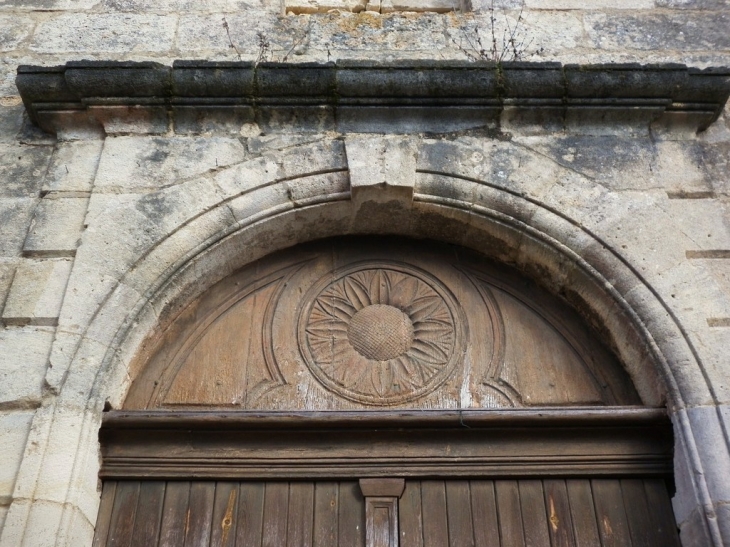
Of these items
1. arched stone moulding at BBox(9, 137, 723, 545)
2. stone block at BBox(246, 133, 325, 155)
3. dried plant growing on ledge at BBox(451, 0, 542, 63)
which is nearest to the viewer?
arched stone moulding at BBox(9, 137, 723, 545)

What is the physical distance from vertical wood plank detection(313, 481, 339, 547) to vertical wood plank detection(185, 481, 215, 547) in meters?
0.38

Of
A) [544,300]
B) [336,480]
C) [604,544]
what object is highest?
[544,300]

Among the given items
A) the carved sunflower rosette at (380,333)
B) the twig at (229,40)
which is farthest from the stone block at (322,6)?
the carved sunflower rosette at (380,333)

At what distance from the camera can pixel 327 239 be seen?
358cm

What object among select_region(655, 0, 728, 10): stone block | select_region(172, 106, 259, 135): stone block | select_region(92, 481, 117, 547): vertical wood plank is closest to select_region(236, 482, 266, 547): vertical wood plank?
select_region(92, 481, 117, 547): vertical wood plank

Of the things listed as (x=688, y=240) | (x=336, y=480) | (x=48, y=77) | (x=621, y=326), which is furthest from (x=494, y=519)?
(x=48, y=77)

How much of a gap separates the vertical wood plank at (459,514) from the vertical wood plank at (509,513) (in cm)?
11

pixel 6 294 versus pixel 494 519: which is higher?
pixel 6 294

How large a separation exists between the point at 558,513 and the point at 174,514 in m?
1.41

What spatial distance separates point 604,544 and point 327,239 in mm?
1723

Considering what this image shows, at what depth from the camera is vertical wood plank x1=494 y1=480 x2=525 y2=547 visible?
9.19 feet

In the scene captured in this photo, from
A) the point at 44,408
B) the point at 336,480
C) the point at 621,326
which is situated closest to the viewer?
the point at 44,408

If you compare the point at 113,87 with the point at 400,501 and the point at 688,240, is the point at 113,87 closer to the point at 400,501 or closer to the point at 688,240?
the point at 400,501

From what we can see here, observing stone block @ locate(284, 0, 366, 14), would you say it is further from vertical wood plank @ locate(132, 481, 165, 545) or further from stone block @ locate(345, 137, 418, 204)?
vertical wood plank @ locate(132, 481, 165, 545)
